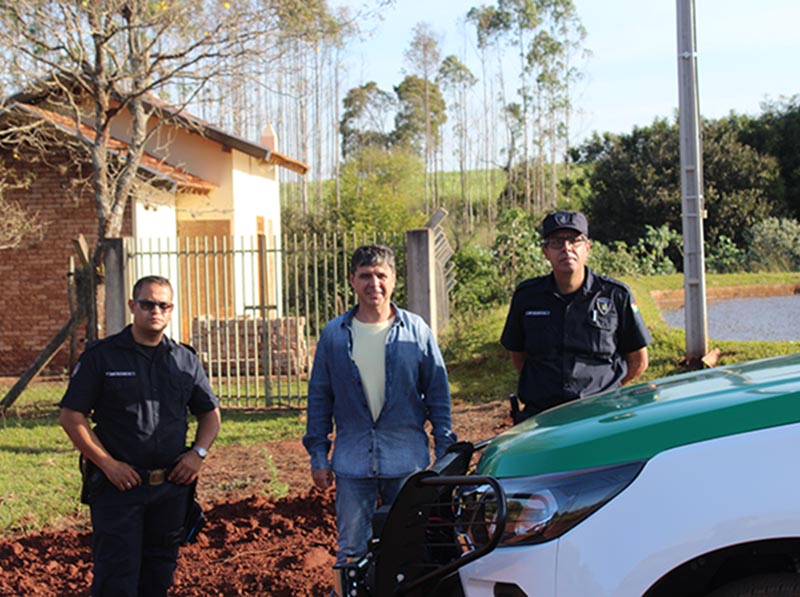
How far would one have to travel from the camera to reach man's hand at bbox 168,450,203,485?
4.30m

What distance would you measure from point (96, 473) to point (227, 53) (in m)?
9.47

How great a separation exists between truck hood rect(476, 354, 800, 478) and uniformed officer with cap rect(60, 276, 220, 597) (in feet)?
5.51

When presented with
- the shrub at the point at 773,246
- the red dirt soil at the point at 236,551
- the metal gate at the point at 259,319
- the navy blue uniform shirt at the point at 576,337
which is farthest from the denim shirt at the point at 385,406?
the shrub at the point at 773,246

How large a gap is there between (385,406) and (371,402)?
68 mm

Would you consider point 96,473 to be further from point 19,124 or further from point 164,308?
point 19,124

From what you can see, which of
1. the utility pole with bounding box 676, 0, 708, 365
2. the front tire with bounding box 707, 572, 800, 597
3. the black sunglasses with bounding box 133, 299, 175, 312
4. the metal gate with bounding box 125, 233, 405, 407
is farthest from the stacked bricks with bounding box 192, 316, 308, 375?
the front tire with bounding box 707, 572, 800, 597

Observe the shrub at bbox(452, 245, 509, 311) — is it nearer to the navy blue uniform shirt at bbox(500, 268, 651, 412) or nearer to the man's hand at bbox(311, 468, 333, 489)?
the navy blue uniform shirt at bbox(500, 268, 651, 412)

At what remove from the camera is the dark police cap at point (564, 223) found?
4242 millimetres

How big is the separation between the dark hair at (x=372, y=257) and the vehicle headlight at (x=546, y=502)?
4.78 feet

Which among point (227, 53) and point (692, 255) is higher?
point (227, 53)

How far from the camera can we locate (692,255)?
10.3m

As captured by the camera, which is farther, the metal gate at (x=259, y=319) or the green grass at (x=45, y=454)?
the metal gate at (x=259, y=319)

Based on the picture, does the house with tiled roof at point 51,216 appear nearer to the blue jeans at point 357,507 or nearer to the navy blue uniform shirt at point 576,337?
the navy blue uniform shirt at point 576,337

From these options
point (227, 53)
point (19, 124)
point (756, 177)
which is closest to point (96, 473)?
point (227, 53)
